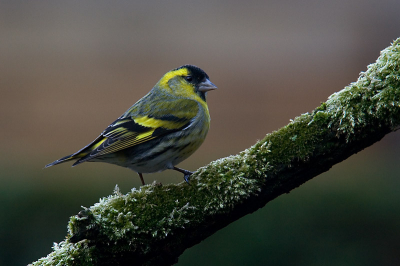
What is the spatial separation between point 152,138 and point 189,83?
Answer: 1176 millimetres

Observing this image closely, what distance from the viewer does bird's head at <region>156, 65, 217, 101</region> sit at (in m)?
5.25

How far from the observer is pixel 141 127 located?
14.7ft

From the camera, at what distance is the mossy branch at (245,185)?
10.3ft

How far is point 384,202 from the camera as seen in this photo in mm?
6586

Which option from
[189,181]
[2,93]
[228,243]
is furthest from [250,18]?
[189,181]

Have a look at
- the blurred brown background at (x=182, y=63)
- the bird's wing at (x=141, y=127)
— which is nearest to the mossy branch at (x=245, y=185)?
the bird's wing at (x=141, y=127)

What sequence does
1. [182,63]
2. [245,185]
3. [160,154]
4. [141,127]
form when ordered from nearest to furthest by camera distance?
1. [245,185]
2. [160,154]
3. [141,127]
4. [182,63]

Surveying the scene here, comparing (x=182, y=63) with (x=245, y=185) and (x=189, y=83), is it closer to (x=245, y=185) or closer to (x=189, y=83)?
(x=189, y=83)

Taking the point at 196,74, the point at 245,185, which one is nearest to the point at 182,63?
the point at 196,74

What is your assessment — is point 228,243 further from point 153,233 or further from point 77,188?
point 153,233

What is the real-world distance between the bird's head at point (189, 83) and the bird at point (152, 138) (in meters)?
0.38

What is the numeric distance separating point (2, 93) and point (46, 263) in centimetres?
885

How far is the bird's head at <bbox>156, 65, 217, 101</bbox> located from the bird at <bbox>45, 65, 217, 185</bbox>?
376 millimetres

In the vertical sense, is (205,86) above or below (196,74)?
below
